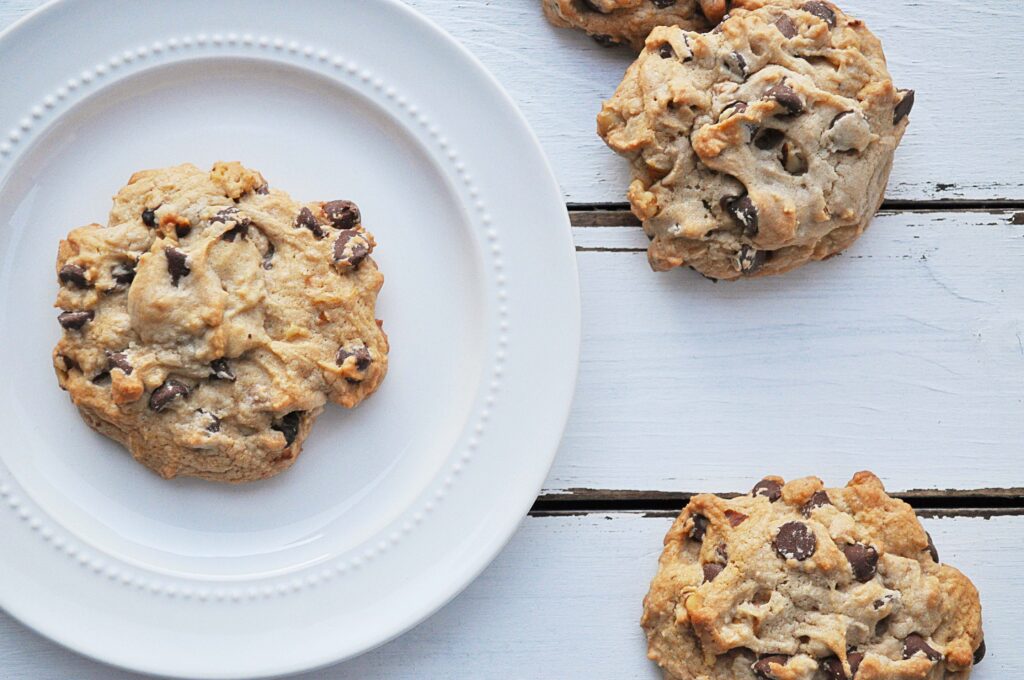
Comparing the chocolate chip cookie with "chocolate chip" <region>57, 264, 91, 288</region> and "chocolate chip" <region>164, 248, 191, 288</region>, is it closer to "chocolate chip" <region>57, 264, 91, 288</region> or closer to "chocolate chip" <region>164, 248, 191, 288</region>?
"chocolate chip" <region>164, 248, 191, 288</region>

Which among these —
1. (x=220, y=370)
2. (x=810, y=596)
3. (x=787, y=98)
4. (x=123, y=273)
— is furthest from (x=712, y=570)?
(x=123, y=273)

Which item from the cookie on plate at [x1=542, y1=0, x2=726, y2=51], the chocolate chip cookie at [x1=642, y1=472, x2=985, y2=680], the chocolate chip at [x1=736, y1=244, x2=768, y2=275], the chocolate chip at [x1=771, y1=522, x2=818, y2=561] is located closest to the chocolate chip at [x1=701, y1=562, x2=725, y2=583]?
the chocolate chip cookie at [x1=642, y1=472, x2=985, y2=680]

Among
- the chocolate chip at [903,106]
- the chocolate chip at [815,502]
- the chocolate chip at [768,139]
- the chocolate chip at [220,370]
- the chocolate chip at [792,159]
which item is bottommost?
the chocolate chip at [815,502]

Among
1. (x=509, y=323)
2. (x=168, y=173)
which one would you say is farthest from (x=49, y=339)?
(x=509, y=323)

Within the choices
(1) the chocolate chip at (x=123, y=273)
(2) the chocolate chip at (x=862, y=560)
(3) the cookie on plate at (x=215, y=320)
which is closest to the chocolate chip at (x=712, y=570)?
(2) the chocolate chip at (x=862, y=560)

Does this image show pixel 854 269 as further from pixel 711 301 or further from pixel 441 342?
pixel 441 342

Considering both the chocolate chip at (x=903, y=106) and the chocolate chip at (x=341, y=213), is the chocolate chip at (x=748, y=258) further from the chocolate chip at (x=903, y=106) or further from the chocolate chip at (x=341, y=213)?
the chocolate chip at (x=341, y=213)
